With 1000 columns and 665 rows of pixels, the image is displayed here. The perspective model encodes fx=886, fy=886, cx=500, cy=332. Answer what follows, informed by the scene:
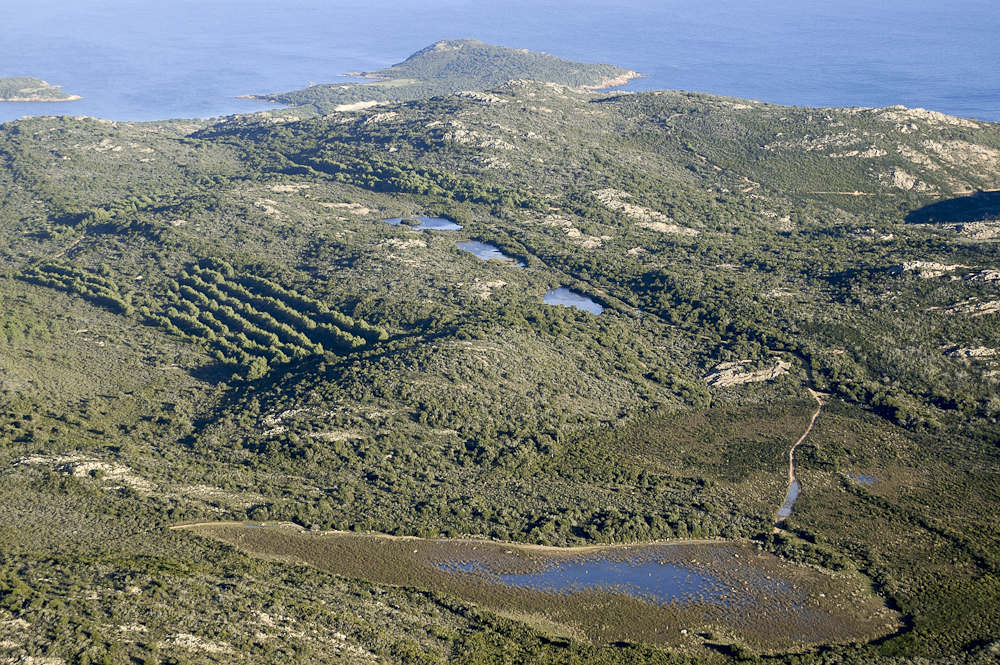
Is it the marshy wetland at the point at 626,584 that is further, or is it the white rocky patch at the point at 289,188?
the white rocky patch at the point at 289,188

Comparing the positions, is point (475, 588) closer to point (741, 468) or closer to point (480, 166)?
point (741, 468)

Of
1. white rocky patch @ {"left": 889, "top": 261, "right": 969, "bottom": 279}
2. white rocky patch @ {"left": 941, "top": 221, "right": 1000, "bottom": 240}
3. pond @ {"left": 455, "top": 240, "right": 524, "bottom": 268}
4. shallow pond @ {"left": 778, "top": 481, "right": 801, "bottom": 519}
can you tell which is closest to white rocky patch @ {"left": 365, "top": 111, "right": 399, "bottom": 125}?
pond @ {"left": 455, "top": 240, "right": 524, "bottom": 268}

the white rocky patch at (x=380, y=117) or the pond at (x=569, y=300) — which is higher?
the white rocky patch at (x=380, y=117)

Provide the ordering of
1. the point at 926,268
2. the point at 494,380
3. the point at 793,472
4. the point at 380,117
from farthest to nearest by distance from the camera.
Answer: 1. the point at 380,117
2. the point at 926,268
3. the point at 494,380
4. the point at 793,472

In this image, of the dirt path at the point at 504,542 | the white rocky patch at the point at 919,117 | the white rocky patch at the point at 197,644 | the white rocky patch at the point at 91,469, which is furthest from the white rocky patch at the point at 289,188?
the white rocky patch at the point at 197,644

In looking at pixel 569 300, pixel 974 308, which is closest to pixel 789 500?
pixel 974 308

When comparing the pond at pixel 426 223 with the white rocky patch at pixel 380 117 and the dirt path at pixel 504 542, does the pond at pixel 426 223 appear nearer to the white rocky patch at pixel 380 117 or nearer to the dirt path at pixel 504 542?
the white rocky patch at pixel 380 117

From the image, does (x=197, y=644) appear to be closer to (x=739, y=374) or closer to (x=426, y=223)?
(x=739, y=374)

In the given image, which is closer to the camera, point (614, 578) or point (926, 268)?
point (614, 578)
